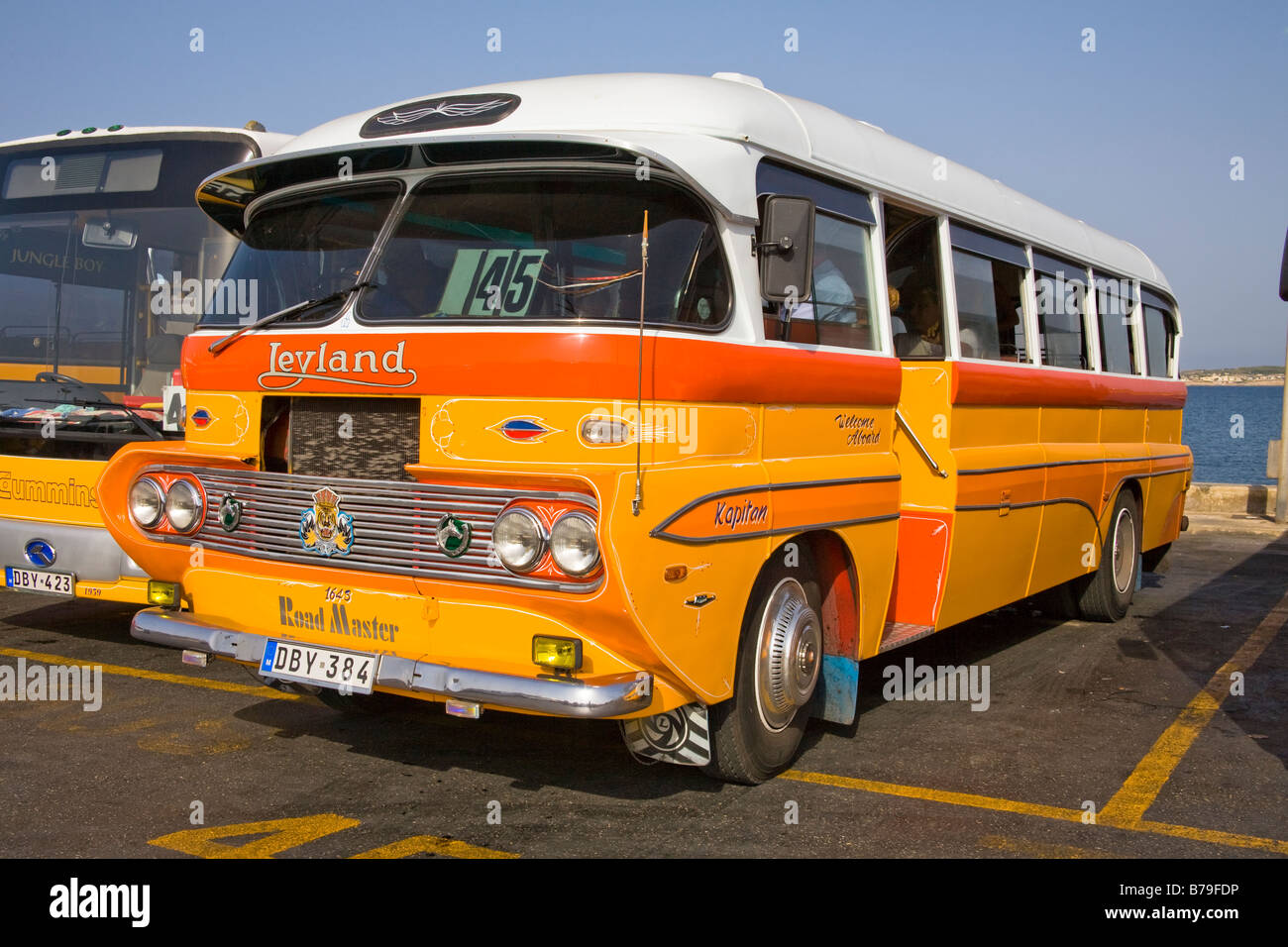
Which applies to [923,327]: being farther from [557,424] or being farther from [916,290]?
[557,424]

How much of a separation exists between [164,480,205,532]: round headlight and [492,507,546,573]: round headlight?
1.71 meters

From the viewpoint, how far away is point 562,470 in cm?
459

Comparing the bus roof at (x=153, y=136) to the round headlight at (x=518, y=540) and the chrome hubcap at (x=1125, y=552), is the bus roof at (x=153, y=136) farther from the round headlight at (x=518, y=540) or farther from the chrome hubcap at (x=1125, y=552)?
the chrome hubcap at (x=1125, y=552)

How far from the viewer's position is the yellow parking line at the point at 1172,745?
5.49 m

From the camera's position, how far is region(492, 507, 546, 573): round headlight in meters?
4.65

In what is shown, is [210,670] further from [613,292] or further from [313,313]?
[613,292]

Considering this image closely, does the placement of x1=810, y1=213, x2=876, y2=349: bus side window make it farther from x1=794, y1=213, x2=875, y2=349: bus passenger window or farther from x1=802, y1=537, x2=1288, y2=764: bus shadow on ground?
x1=802, y1=537, x2=1288, y2=764: bus shadow on ground

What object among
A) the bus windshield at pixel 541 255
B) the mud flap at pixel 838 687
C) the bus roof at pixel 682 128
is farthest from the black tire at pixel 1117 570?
the bus windshield at pixel 541 255

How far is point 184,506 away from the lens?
568 centimetres

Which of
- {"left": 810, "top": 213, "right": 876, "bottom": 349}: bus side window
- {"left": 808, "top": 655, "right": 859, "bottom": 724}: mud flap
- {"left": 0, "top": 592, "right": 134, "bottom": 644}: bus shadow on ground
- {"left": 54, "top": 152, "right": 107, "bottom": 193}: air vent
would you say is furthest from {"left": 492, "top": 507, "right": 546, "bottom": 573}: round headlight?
{"left": 54, "top": 152, "right": 107, "bottom": 193}: air vent
